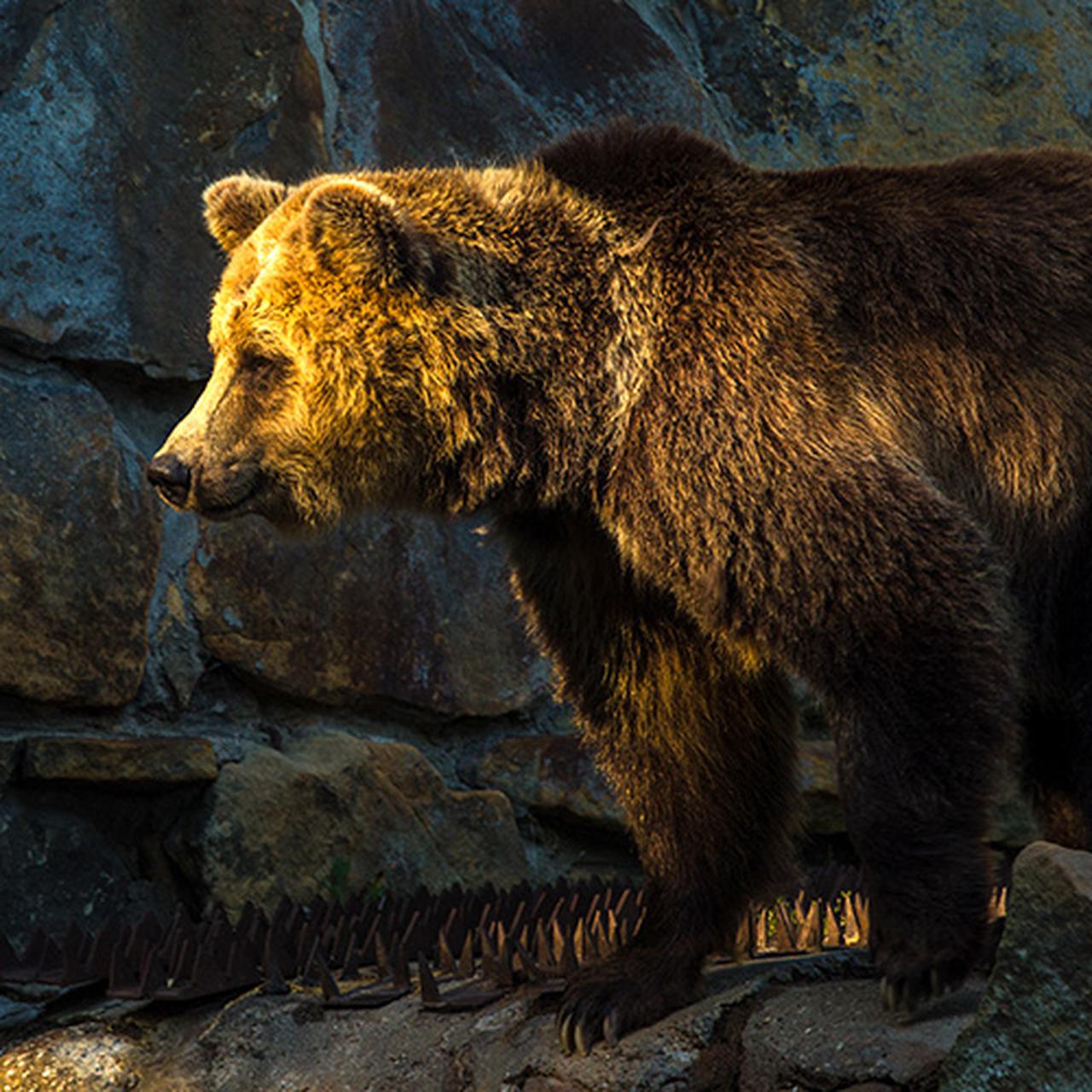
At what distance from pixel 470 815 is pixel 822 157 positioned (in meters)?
2.46

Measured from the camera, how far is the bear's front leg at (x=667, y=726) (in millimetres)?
3080

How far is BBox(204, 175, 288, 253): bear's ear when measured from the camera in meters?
3.36

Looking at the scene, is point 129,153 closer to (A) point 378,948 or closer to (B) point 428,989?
(A) point 378,948

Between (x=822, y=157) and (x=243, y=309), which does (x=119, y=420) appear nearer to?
(x=243, y=309)

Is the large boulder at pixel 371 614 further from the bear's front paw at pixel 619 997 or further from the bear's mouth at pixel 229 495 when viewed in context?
the bear's front paw at pixel 619 997

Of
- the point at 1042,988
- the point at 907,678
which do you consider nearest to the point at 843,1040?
the point at 1042,988

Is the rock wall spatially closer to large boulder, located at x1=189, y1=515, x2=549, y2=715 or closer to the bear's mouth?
large boulder, located at x1=189, y1=515, x2=549, y2=715

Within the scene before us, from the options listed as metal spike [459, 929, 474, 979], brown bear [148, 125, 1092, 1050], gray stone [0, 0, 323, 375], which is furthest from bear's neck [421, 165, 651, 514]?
gray stone [0, 0, 323, 375]

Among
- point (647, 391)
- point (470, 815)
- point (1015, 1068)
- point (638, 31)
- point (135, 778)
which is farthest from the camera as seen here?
point (638, 31)

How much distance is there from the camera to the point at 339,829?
406 cm

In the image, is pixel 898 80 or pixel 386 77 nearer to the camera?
pixel 386 77

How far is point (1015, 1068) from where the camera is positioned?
209cm

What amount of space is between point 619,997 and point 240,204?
5.66 feet

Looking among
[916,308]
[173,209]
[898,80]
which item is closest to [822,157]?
[898,80]
